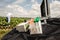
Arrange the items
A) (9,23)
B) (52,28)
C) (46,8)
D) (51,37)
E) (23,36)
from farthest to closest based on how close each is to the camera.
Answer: (9,23) → (46,8) → (52,28) → (23,36) → (51,37)

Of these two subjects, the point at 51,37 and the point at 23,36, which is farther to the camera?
the point at 23,36

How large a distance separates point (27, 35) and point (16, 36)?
0.37 feet

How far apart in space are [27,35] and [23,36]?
1.5 inches

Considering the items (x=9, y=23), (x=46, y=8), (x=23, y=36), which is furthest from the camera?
(x=9, y=23)

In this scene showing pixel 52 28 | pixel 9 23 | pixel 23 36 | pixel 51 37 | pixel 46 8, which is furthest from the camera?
pixel 9 23

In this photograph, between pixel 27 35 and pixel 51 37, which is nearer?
pixel 51 37

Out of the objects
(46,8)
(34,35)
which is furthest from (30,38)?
(46,8)

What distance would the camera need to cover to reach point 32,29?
1.58 meters

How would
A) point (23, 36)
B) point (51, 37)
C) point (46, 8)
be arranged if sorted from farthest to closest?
point (46, 8) < point (23, 36) < point (51, 37)

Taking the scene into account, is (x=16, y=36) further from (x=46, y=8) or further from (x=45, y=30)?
(x=46, y=8)

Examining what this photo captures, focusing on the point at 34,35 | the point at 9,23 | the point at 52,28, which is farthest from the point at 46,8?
the point at 9,23

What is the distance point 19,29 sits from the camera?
67.1 inches

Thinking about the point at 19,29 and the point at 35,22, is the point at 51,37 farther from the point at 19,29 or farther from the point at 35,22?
the point at 19,29

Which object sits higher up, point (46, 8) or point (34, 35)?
point (46, 8)
